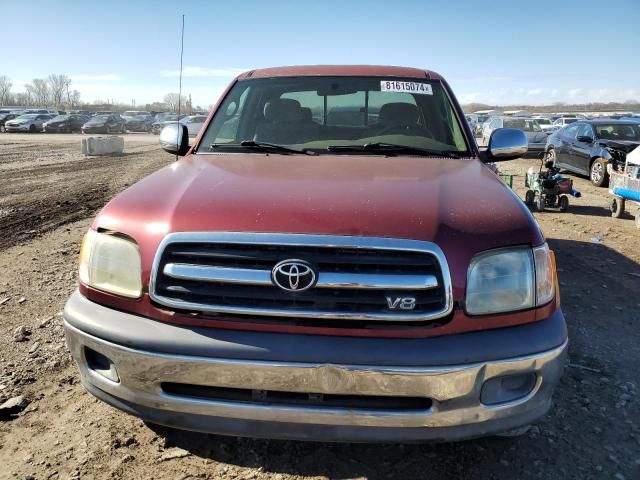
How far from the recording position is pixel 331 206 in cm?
207

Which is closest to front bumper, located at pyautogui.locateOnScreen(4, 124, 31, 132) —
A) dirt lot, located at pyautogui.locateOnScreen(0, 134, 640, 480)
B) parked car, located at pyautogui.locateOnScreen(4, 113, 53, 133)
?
parked car, located at pyautogui.locateOnScreen(4, 113, 53, 133)

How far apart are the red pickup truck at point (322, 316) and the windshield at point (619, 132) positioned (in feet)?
41.1

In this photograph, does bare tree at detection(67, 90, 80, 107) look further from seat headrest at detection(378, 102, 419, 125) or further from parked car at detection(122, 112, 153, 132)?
seat headrest at detection(378, 102, 419, 125)

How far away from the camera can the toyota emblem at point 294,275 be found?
1890 mm

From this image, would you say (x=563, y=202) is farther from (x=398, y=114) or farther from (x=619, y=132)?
(x=398, y=114)

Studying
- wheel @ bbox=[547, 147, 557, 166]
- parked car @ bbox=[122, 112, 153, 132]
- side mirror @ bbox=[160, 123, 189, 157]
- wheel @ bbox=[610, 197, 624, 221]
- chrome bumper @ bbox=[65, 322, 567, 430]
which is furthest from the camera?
parked car @ bbox=[122, 112, 153, 132]

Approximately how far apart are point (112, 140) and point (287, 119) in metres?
19.4

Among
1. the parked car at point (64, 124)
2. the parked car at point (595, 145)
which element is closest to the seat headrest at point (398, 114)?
the parked car at point (595, 145)

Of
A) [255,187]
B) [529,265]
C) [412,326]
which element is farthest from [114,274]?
[529,265]

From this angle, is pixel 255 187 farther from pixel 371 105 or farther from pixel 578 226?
pixel 578 226

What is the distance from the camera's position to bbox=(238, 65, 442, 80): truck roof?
3723mm

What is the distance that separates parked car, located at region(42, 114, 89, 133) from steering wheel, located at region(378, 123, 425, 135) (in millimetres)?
40947

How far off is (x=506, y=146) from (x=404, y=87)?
0.82 meters

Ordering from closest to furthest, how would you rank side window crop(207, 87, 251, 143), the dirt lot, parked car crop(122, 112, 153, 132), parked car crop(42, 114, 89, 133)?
the dirt lot
side window crop(207, 87, 251, 143)
parked car crop(42, 114, 89, 133)
parked car crop(122, 112, 153, 132)
